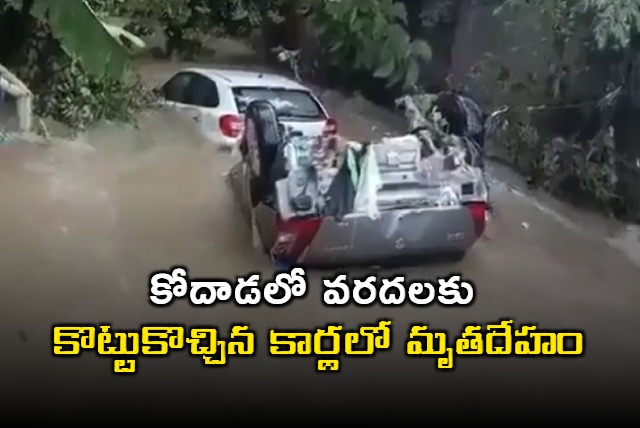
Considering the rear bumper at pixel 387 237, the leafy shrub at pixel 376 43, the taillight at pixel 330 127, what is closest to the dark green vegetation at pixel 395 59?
the leafy shrub at pixel 376 43

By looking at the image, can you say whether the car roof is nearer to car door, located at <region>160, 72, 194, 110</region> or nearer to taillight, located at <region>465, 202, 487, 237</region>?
car door, located at <region>160, 72, 194, 110</region>

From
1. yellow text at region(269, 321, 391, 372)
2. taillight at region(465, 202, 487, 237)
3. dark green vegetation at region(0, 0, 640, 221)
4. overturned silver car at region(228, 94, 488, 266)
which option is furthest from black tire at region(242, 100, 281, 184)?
taillight at region(465, 202, 487, 237)

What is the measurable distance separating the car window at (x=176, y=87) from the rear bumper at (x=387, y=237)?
398 mm

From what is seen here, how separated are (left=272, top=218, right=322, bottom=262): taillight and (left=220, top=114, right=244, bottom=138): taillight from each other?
0.21 meters

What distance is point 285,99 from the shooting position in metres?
1.81

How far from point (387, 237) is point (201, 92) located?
49 centimetres

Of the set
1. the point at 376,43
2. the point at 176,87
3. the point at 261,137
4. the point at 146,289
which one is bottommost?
the point at 146,289

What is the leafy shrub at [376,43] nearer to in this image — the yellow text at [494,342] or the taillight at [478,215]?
the taillight at [478,215]

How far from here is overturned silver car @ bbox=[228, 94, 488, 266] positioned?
5.79ft

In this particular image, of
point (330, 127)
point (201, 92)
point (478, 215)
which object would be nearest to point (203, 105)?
point (201, 92)

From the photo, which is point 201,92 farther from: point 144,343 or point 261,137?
point 144,343

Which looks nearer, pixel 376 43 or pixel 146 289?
pixel 146 289

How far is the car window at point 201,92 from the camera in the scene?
1.81 m

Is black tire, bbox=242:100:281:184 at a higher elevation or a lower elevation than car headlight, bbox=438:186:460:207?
higher
